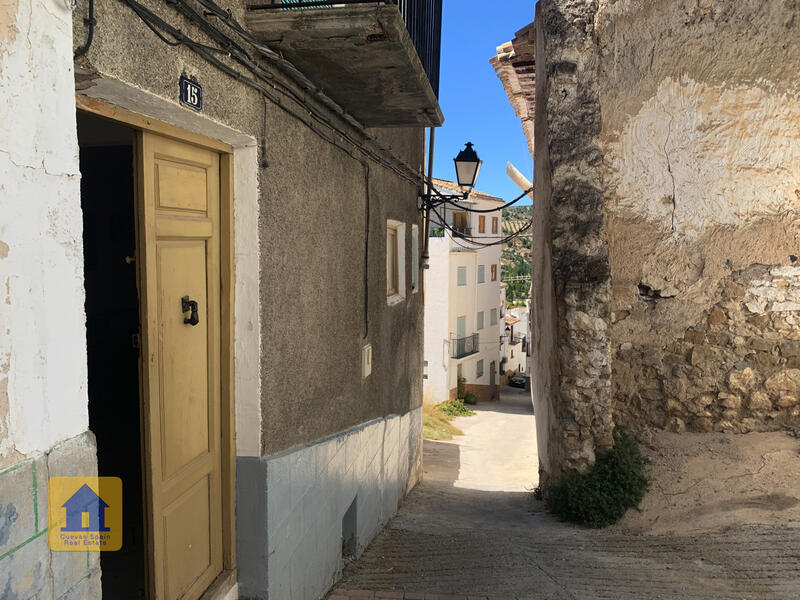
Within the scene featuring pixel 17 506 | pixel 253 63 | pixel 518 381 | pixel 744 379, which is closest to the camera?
pixel 17 506

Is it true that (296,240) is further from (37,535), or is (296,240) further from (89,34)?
(37,535)

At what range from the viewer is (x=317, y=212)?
14.1ft

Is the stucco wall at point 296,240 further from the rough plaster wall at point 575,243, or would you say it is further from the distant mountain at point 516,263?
the distant mountain at point 516,263

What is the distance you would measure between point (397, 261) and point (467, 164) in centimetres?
213

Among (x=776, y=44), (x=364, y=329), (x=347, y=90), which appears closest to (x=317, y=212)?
(x=347, y=90)

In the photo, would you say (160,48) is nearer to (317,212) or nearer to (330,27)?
(330,27)

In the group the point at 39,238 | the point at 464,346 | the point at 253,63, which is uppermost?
the point at 253,63

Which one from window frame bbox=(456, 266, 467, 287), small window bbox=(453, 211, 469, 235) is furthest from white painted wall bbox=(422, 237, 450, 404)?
small window bbox=(453, 211, 469, 235)

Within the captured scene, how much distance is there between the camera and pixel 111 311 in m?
4.54

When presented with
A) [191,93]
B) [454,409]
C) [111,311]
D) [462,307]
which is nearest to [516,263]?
[462,307]

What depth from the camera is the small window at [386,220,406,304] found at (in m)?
7.74

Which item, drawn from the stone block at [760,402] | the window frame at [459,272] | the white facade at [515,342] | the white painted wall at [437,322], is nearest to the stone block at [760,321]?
the stone block at [760,402]

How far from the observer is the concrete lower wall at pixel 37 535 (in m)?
1.66

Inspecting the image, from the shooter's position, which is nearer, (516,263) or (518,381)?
(518,381)
